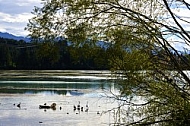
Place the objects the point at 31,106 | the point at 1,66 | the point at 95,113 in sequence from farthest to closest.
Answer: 1. the point at 1,66
2. the point at 31,106
3. the point at 95,113

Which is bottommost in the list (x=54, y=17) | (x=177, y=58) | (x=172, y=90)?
(x=172, y=90)

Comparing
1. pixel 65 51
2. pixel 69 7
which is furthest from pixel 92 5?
pixel 65 51

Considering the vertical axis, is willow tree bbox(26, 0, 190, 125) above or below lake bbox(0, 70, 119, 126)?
above

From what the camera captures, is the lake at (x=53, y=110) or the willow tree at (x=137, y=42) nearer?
the willow tree at (x=137, y=42)

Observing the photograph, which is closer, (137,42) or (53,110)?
(137,42)

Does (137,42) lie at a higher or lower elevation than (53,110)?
higher

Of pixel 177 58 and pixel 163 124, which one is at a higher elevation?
pixel 177 58

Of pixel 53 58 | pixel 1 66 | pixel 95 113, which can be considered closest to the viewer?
pixel 53 58

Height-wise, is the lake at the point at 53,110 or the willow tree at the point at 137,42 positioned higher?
the willow tree at the point at 137,42

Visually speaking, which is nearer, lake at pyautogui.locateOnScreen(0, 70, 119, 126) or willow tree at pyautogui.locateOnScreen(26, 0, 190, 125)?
willow tree at pyautogui.locateOnScreen(26, 0, 190, 125)

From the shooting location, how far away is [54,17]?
17.3 feet

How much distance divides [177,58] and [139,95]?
66 cm

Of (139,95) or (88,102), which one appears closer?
(139,95)

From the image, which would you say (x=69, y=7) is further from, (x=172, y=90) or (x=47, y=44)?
(x=172, y=90)
